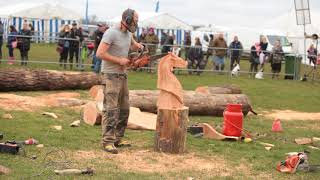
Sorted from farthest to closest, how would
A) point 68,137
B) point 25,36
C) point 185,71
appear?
point 185,71
point 25,36
point 68,137

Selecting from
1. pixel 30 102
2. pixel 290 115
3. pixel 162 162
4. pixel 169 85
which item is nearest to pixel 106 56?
pixel 169 85

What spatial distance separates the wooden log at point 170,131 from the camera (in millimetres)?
8320

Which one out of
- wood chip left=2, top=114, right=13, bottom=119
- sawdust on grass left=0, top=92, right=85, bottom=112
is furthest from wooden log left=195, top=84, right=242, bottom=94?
wood chip left=2, top=114, right=13, bottom=119

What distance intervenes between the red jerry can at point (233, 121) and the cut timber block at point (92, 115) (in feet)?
7.46

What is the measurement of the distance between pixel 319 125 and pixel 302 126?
0.58 meters

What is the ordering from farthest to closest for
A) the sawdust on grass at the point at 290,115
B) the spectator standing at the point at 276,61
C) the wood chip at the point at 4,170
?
the spectator standing at the point at 276,61 → the sawdust on grass at the point at 290,115 → the wood chip at the point at 4,170

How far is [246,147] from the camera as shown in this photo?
9273mm

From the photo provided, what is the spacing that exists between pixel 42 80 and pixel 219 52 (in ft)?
32.6

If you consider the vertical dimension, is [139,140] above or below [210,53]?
below

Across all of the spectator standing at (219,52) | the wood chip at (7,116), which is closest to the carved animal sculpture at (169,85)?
the wood chip at (7,116)

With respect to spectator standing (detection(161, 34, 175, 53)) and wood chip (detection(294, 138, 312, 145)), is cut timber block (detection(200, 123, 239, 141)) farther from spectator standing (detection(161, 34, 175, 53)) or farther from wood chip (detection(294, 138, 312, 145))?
spectator standing (detection(161, 34, 175, 53))

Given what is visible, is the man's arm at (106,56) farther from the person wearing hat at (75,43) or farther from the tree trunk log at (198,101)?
the person wearing hat at (75,43)

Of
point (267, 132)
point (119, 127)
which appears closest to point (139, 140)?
point (119, 127)

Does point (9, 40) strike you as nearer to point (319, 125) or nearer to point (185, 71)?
point (185, 71)
